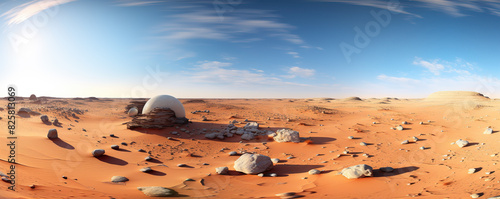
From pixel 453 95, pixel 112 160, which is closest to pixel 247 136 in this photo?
pixel 112 160

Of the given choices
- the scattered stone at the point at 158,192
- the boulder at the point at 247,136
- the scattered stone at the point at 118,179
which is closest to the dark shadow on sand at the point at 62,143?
the scattered stone at the point at 118,179

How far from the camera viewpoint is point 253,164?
30.2 ft

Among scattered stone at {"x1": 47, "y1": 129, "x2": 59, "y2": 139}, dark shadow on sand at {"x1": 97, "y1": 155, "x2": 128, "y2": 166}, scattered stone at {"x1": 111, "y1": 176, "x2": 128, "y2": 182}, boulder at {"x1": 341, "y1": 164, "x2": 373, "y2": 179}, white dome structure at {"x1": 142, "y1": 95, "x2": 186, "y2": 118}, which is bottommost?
boulder at {"x1": 341, "y1": 164, "x2": 373, "y2": 179}

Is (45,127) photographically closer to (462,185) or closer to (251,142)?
(251,142)

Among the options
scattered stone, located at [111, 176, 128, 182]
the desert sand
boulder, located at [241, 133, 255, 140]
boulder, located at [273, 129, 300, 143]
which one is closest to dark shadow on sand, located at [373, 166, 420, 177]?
the desert sand

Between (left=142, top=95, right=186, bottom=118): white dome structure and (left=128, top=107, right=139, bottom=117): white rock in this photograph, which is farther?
(left=128, top=107, right=139, bottom=117): white rock

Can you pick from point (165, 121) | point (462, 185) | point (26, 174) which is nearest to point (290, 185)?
point (462, 185)

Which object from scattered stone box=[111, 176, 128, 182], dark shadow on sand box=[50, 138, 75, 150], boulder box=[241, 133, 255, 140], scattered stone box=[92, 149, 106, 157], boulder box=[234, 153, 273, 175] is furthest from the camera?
boulder box=[241, 133, 255, 140]

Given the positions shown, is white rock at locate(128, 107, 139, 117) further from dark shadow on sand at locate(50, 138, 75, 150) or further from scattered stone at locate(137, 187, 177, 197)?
scattered stone at locate(137, 187, 177, 197)

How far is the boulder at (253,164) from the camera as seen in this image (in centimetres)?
914

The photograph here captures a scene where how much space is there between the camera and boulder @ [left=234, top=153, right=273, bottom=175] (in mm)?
9141

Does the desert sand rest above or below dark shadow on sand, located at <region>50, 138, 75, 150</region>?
below

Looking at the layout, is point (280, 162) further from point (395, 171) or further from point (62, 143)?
point (62, 143)

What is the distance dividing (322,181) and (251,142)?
7.31m
